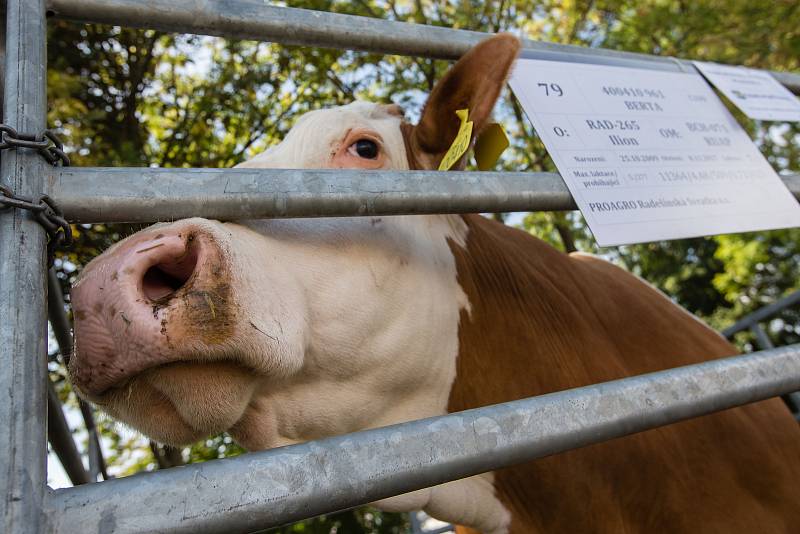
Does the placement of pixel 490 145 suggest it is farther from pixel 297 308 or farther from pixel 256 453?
pixel 256 453

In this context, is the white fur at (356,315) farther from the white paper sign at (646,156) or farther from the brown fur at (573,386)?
the white paper sign at (646,156)

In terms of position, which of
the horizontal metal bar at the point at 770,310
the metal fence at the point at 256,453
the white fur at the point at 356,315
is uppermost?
the metal fence at the point at 256,453

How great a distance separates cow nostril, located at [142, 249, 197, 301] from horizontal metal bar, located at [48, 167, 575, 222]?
0.13m

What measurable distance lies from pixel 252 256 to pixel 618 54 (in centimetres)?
136

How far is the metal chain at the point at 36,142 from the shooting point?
2.79 ft

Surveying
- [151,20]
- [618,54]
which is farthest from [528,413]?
[618,54]

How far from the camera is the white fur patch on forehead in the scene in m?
1.68

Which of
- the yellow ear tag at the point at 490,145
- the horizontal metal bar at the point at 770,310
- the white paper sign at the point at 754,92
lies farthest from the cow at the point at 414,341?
the horizontal metal bar at the point at 770,310

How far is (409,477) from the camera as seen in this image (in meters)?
0.83

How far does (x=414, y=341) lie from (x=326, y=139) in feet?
1.99

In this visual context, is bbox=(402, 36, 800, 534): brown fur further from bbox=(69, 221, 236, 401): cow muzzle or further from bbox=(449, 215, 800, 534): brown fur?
bbox=(69, 221, 236, 401): cow muzzle

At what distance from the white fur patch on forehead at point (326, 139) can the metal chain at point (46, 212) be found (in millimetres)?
710

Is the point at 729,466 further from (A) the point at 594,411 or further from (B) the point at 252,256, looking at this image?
(B) the point at 252,256

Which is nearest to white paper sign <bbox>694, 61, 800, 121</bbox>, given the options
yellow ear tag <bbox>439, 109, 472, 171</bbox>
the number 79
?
the number 79
